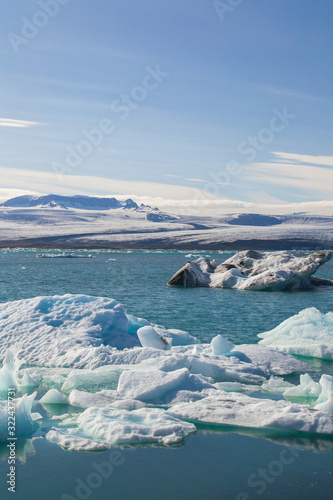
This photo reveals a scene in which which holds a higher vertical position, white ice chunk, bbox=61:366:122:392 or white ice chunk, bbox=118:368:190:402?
white ice chunk, bbox=118:368:190:402

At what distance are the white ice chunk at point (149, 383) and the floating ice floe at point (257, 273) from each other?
17.7 m

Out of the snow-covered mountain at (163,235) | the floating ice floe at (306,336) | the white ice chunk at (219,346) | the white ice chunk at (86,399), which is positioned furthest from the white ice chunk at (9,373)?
the snow-covered mountain at (163,235)

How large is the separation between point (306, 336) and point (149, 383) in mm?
5381

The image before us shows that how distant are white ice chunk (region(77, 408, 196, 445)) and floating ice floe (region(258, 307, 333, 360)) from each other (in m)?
4.84

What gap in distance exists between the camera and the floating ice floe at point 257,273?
966 inches

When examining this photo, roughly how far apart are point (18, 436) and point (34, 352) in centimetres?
364

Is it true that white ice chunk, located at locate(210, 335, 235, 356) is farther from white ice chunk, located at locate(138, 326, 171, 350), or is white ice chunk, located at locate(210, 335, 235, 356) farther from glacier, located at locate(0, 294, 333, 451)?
white ice chunk, located at locate(138, 326, 171, 350)

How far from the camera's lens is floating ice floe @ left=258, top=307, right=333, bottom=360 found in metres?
10.3

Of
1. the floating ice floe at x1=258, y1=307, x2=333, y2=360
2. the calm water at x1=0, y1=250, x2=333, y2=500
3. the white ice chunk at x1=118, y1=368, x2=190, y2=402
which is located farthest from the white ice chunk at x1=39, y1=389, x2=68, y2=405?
the floating ice floe at x1=258, y1=307, x2=333, y2=360

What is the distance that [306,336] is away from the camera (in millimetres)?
11438

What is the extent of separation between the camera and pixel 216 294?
2338 centimetres

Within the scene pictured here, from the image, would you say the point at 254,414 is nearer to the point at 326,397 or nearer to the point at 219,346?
the point at 326,397

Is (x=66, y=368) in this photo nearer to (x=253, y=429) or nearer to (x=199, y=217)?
(x=253, y=429)

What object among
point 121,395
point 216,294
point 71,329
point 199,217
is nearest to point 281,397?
point 121,395
